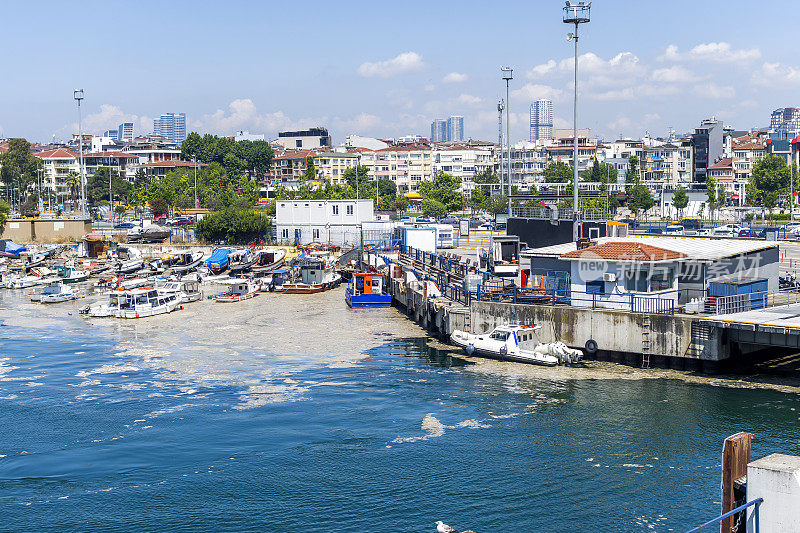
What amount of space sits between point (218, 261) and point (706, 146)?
115758mm

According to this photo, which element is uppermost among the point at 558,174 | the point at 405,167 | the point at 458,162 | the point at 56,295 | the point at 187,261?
the point at 458,162

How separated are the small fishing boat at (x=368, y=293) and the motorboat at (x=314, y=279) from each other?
4929 mm

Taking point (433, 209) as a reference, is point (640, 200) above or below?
above

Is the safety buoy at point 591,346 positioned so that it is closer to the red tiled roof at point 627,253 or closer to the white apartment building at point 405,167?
the red tiled roof at point 627,253

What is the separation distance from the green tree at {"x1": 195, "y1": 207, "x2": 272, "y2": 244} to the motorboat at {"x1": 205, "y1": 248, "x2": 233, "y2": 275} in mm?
10359

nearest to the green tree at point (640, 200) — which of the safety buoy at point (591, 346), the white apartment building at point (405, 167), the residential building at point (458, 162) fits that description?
the residential building at point (458, 162)

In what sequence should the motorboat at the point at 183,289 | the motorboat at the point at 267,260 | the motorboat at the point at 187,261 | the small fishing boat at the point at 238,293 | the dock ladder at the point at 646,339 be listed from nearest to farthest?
the dock ladder at the point at 646,339, the motorboat at the point at 183,289, the small fishing boat at the point at 238,293, the motorboat at the point at 267,260, the motorboat at the point at 187,261

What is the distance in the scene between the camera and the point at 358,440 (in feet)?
82.8

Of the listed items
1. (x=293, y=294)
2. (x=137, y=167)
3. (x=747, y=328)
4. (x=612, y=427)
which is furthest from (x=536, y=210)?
(x=137, y=167)

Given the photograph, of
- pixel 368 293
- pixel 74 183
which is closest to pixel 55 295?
pixel 368 293

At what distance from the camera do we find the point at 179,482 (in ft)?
72.3

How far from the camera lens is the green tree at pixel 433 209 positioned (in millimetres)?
111875

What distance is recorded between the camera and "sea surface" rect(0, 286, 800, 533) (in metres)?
20.3

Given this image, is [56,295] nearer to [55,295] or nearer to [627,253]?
[55,295]
